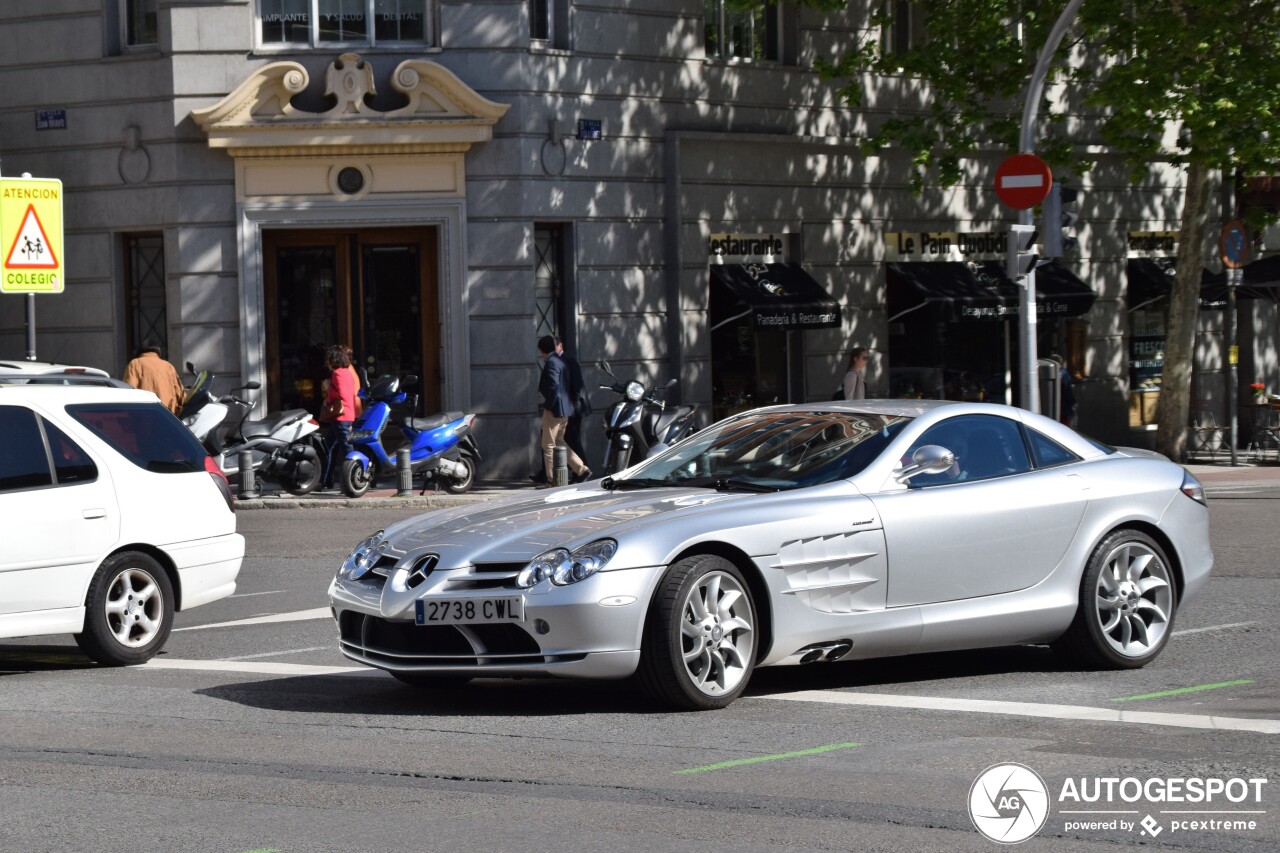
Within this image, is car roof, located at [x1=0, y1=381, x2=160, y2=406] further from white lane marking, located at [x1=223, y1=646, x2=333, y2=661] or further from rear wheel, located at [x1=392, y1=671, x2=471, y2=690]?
rear wheel, located at [x1=392, y1=671, x2=471, y2=690]

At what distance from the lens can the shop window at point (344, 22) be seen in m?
23.3

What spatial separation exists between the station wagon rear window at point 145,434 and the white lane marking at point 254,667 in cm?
106

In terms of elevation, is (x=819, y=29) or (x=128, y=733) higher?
(x=819, y=29)

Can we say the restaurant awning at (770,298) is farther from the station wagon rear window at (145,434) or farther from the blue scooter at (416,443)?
the station wagon rear window at (145,434)

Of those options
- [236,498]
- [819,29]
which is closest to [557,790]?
[236,498]

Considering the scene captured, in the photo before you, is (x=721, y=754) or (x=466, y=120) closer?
(x=721, y=754)

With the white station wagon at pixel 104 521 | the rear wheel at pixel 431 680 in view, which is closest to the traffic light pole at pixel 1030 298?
the white station wagon at pixel 104 521

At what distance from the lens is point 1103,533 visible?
9172 mm

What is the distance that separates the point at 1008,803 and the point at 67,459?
5677 millimetres

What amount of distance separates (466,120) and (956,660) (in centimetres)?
1498

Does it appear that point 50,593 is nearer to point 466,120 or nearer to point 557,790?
point 557,790

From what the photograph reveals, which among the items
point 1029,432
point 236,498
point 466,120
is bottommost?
point 236,498

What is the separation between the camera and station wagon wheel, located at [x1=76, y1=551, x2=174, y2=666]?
9.77 m

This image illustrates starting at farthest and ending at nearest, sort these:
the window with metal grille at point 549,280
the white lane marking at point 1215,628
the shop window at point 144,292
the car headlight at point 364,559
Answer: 1. the window with metal grille at point 549,280
2. the shop window at point 144,292
3. the white lane marking at point 1215,628
4. the car headlight at point 364,559
